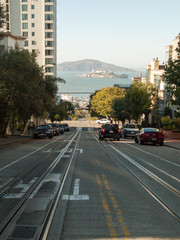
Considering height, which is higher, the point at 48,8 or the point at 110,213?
the point at 48,8

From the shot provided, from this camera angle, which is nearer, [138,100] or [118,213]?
[118,213]

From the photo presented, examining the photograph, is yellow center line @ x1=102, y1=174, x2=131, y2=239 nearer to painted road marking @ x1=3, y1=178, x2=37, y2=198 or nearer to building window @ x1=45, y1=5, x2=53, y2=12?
painted road marking @ x1=3, y1=178, x2=37, y2=198

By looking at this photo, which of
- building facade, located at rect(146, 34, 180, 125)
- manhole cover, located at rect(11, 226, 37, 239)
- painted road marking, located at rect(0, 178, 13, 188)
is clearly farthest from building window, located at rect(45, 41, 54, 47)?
manhole cover, located at rect(11, 226, 37, 239)

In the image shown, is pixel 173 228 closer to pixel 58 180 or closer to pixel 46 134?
pixel 58 180

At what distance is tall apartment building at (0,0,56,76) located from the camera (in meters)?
94.2

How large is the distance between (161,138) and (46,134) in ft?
40.3

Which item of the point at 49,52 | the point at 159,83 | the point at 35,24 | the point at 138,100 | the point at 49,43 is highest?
the point at 35,24

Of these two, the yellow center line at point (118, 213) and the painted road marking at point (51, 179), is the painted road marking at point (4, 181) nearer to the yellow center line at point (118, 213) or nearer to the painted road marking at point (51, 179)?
the painted road marking at point (51, 179)

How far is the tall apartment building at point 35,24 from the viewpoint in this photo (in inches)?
3711

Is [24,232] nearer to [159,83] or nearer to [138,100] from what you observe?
[138,100]

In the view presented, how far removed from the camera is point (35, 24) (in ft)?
313

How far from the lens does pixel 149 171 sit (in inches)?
485

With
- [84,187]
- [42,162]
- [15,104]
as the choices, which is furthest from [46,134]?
[84,187]

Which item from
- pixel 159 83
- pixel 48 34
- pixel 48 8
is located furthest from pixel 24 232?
pixel 48 8
